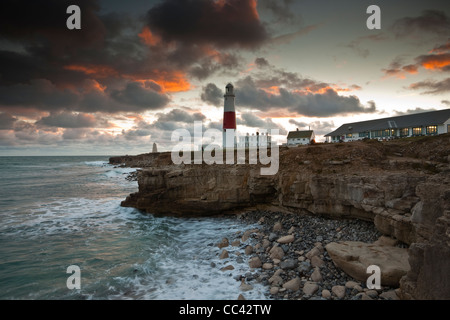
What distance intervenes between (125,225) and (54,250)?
195 inches

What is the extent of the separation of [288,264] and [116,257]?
9.13m

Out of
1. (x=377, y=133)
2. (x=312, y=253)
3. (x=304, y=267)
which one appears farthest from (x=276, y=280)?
(x=377, y=133)

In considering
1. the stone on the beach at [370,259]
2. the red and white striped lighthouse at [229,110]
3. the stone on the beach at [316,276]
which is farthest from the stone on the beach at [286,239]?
the red and white striped lighthouse at [229,110]

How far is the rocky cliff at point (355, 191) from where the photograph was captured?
Result: 6.35 m

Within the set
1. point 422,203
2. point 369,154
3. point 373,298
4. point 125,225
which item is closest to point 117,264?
point 125,225

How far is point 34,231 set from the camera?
16.0m

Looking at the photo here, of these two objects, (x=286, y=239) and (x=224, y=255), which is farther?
(x=286, y=239)

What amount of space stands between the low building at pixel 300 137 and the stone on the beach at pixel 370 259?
4599 cm

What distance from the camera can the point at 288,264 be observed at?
9.45 m

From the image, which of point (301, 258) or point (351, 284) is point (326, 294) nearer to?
point (351, 284)

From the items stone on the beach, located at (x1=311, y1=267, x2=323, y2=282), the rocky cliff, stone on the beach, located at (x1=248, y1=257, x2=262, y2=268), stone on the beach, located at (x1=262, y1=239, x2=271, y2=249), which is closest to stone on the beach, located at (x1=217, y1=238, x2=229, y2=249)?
stone on the beach, located at (x1=262, y1=239, x2=271, y2=249)

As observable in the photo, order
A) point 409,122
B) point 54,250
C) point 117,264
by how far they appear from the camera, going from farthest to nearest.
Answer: point 409,122, point 54,250, point 117,264
